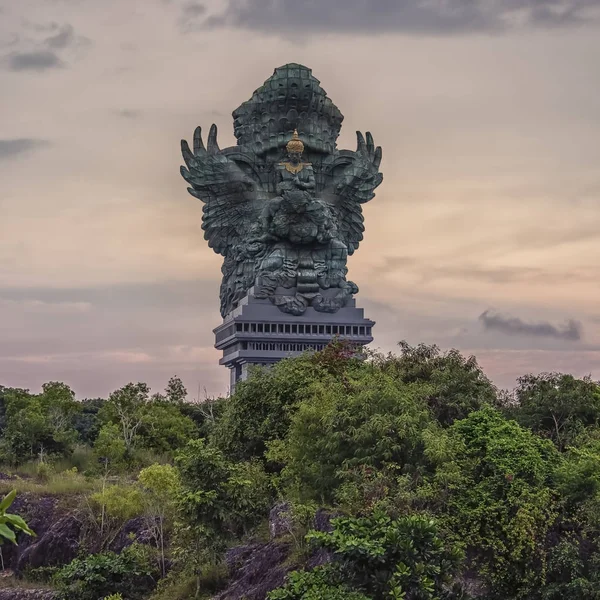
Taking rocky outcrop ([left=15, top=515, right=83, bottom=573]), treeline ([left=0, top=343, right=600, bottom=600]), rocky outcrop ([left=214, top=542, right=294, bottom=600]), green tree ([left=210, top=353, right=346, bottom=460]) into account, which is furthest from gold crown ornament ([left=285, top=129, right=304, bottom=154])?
rocky outcrop ([left=214, top=542, right=294, bottom=600])

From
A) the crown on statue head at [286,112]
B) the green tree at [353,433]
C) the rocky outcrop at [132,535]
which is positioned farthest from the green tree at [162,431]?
the crown on statue head at [286,112]

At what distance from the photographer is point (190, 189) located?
9394 centimetres

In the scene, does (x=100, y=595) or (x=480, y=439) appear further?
(x=100, y=595)

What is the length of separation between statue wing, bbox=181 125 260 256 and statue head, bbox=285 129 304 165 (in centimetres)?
390

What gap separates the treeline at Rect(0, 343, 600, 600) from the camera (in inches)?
963

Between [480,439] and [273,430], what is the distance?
11796 mm

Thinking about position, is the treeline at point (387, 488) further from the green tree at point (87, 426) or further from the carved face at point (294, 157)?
the carved face at point (294, 157)

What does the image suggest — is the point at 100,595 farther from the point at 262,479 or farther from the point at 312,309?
the point at 312,309

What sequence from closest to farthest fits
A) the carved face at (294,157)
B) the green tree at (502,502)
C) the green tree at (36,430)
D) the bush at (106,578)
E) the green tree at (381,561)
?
the green tree at (381,561) < the green tree at (502,502) < the bush at (106,578) < the green tree at (36,430) < the carved face at (294,157)

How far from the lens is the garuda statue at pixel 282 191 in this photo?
92312 mm

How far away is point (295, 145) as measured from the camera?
92125mm

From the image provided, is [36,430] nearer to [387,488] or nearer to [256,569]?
[256,569]

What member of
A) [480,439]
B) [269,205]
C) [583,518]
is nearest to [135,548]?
[480,439]

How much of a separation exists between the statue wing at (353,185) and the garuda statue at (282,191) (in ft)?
0.37
